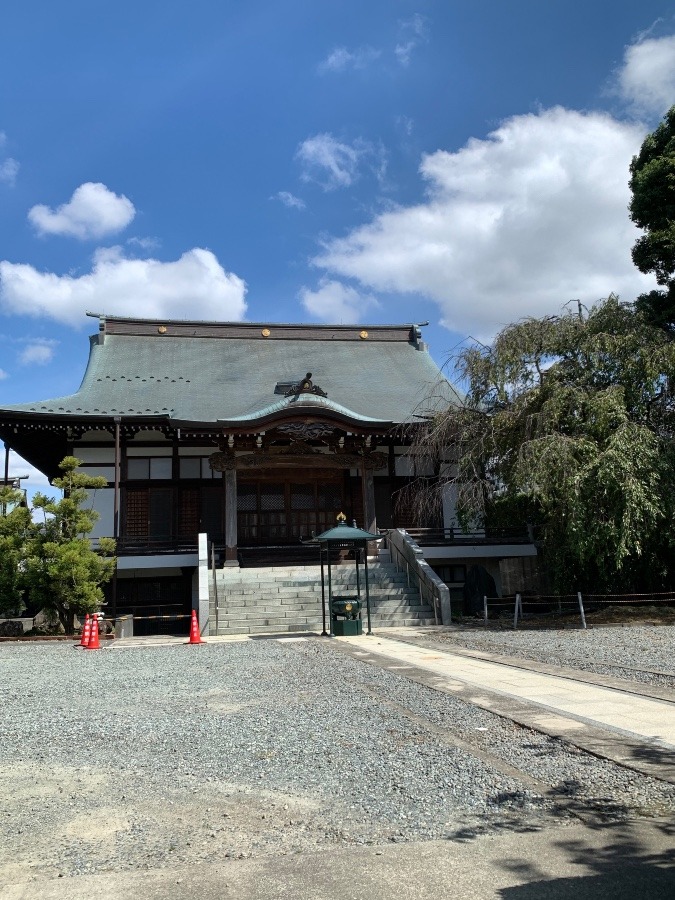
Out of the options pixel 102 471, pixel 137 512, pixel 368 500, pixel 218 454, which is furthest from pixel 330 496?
pixel 102 471

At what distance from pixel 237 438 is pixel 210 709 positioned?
1401 cm

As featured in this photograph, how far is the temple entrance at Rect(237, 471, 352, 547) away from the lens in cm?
2247

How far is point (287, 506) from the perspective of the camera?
22781mm

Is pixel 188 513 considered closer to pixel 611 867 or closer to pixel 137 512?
pixel 137 512

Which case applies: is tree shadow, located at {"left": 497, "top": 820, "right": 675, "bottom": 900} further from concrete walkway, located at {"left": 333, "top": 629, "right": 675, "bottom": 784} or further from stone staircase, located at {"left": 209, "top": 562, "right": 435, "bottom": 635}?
stone staircase, located at {"left": 209, "top": 562, "right": 435, "bottom": 635}

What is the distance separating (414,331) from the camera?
102 feet

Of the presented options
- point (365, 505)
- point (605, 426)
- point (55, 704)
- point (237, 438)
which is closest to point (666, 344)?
point (605, 426)

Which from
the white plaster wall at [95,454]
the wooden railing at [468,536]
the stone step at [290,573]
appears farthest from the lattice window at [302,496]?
the white plaster wall at [95,454]

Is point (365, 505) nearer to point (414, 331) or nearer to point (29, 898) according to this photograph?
point (414, 331)

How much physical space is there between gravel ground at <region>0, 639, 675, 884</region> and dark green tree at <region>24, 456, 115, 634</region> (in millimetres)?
7862

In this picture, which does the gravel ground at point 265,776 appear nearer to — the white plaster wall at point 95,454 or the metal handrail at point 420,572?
the metal handrail at point 420,572

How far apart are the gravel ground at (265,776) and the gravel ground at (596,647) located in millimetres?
3045

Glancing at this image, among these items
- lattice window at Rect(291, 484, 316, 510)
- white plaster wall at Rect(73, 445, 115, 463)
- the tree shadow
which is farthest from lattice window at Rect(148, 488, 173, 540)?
the tree shadow

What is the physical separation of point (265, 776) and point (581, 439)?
38.2 feet
